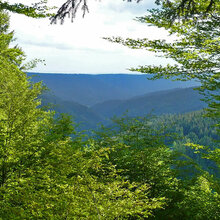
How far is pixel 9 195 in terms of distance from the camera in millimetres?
5629

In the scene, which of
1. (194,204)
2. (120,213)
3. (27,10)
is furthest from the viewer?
(194,204)

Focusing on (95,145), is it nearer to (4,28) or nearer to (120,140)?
(120,140)

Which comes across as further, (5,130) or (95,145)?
(95,145)

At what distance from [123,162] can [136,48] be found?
7.08 m

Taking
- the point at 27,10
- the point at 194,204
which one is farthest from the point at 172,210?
the point at 27,10

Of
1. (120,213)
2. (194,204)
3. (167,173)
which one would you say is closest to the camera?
(120,213)

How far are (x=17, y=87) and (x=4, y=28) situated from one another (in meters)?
15.2

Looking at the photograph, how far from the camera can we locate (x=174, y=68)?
8.02m

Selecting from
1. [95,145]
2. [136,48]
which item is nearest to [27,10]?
[136,48]

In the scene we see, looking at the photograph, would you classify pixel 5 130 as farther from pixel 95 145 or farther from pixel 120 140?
pixel 120 140

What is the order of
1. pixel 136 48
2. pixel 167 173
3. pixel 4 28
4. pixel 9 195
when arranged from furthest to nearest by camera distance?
pixel 4 28 < pixel 167 173 < pixel 136 48 < pixel 9 195

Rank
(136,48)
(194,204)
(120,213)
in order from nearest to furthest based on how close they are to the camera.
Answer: (120,213) → (136,48) → (194,204)

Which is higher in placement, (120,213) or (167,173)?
(120,213)

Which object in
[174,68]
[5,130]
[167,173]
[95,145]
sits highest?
[174,68]
